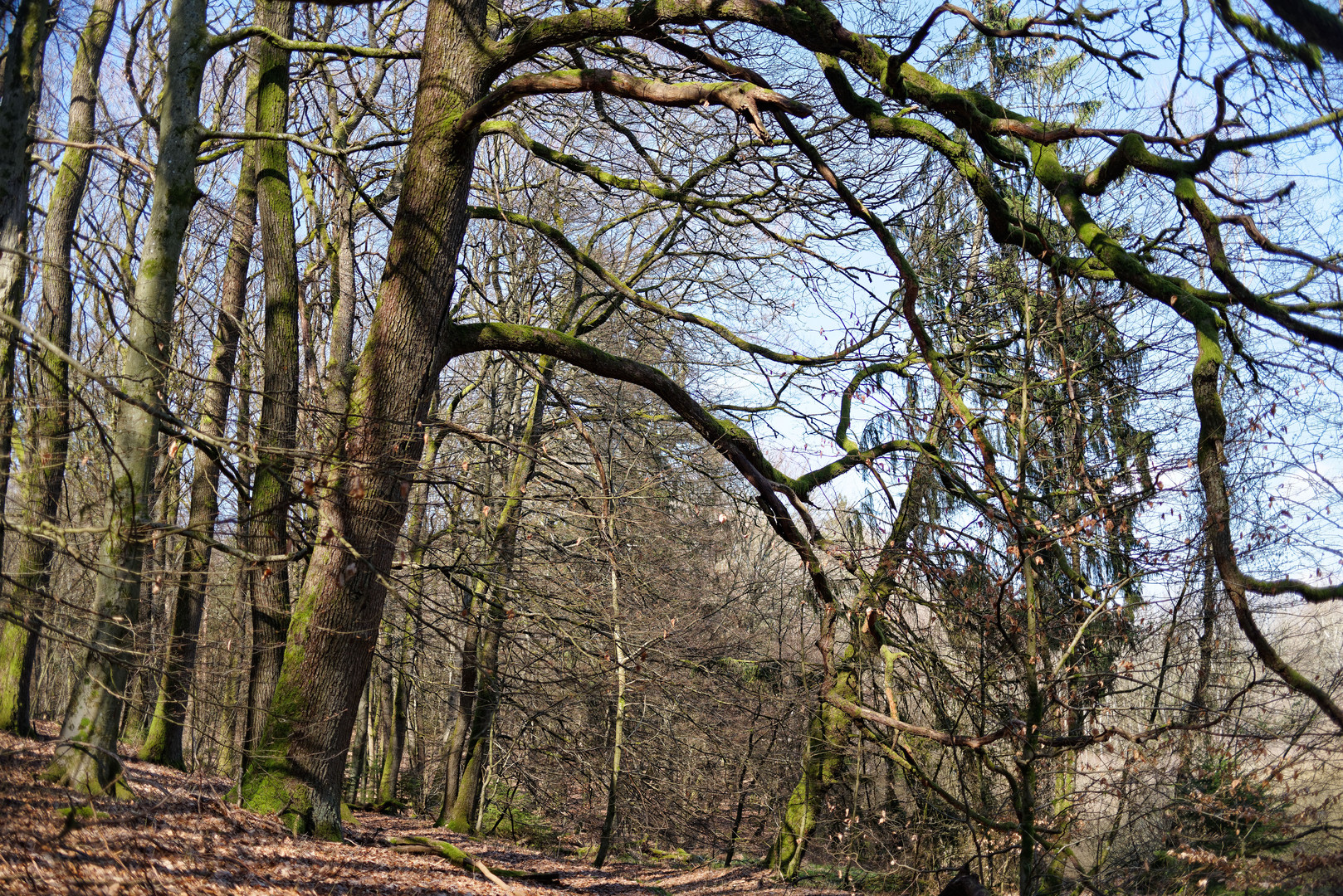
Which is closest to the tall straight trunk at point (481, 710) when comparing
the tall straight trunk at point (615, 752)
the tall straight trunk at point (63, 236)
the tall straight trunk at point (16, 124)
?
the tall straight trunk at point (615, 752)

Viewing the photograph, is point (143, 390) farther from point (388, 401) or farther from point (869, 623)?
point (869, 623)

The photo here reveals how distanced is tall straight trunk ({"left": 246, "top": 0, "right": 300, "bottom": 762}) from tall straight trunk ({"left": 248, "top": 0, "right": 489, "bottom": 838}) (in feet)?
5.45

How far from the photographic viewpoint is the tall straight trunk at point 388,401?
6.59 m

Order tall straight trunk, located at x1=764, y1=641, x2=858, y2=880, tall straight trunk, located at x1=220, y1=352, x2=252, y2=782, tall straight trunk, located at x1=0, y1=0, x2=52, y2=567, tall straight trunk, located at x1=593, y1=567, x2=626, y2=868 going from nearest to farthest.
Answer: tall straight trunk, located at x1=0, y1=0, x2=52, y2=567 → tall straight trunk, located at x1=220, y1=352, x2=252, y2=782 → tall straight trunk, located at x1=764, y1=641, x2=858, y2=880 → tall straight trunk, located at x1=593, y1=567, x2=626, y2=868

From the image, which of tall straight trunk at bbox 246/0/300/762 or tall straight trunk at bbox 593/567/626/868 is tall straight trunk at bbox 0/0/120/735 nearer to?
tall straight trunk at bbox 246/0/300/762

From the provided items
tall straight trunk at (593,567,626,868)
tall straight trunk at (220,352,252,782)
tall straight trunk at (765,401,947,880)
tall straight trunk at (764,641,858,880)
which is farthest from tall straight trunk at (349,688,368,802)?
tall straight trunk at (765,401,947,880)

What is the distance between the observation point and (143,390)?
578 centimetres

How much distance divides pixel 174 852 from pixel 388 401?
9.95 ft

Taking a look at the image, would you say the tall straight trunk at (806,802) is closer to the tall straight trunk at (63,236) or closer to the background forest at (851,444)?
the background forest at (851,444)

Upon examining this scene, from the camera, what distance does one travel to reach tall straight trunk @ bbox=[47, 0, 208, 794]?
19.0ft

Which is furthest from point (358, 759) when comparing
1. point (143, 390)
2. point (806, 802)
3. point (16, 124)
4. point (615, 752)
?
point (16, 124)

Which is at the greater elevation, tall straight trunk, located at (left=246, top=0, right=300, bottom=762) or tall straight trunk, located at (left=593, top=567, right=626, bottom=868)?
tall straight trunk, located at (left=246, top=0, right=300, bottom=762)

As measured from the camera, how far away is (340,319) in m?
9.27

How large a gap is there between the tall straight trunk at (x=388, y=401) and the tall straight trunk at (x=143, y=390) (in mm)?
1098
